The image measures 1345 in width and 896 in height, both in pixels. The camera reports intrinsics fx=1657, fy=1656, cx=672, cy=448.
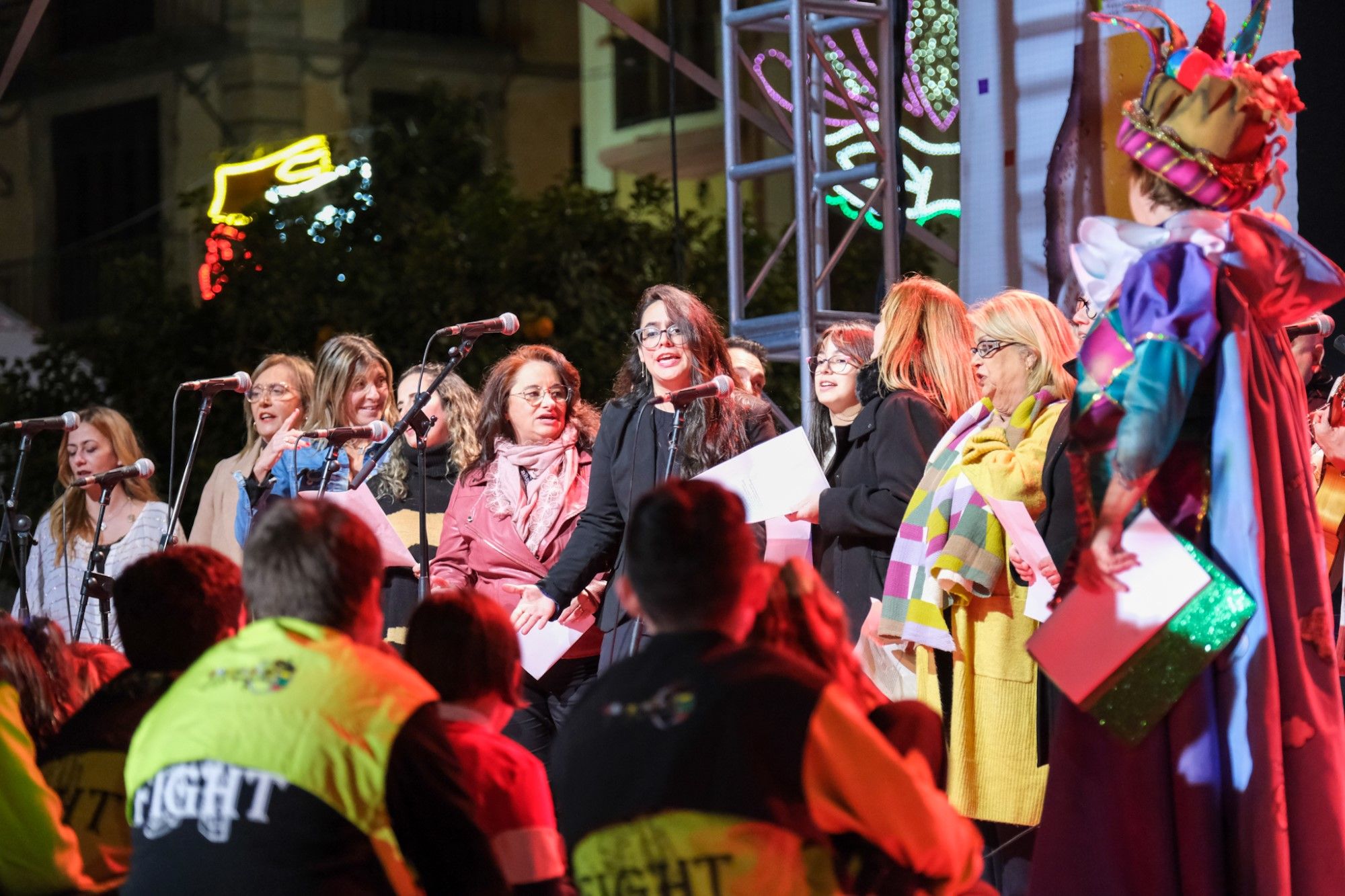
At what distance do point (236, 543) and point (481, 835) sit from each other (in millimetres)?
4175

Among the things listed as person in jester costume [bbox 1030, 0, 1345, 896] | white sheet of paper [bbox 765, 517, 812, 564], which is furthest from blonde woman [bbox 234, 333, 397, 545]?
person in jester costume [bbox 1030, 0, 1345, 896]

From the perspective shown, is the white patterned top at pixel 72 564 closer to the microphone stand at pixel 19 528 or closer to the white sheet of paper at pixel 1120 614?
the microphone stand at pixel 19 528

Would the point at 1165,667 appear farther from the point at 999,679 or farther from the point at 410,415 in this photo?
the point at 410,415

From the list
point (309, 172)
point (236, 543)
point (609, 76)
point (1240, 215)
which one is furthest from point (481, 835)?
point (609, 76)

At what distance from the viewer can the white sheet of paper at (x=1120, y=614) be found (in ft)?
9.36

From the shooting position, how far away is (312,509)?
2.46 metres

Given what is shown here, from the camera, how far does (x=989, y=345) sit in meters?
4.21

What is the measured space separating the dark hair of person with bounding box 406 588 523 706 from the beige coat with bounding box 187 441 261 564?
3786 millimetres

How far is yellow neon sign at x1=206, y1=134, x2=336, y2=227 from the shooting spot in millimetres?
14078

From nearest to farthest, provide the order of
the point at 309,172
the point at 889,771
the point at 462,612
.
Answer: the point at 889,771
the point at 462,612
the point at 309,172

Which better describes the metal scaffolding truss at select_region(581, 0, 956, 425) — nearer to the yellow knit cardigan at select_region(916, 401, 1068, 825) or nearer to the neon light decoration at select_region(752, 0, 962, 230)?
the neon light decoration at select_region(752, 0, 962, 230)

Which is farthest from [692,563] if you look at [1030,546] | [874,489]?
[874,489]

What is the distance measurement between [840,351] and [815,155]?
202 centimetres

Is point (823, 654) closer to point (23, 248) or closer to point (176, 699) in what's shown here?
point (176, 699)
